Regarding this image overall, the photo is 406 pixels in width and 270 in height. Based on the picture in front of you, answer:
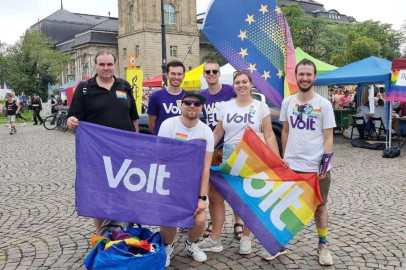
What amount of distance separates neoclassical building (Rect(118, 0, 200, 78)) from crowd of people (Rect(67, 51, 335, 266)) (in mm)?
55301

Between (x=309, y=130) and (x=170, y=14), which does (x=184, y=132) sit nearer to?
(x=309, y=130)

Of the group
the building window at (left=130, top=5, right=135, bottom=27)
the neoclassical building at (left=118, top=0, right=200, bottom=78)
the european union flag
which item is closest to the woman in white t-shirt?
the european union flag

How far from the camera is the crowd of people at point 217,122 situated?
3.77 m

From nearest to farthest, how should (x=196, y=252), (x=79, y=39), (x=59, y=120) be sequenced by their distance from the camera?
(x=196, y=252) → (x=59, y=120) → (x=79, y=39)

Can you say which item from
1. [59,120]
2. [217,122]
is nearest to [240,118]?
→ [217,122]

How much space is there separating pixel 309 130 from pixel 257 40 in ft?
6.49

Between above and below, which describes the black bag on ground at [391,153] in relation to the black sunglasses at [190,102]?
below

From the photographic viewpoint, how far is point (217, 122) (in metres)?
4.41

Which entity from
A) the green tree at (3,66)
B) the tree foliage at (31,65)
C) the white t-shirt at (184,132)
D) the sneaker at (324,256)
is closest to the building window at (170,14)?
the tree foliage at (31,65)

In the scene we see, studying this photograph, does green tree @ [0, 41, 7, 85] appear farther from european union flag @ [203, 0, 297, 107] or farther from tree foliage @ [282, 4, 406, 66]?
european union flag @ [203, 0, 297, 107]

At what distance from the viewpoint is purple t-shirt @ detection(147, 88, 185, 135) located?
14.7 ft

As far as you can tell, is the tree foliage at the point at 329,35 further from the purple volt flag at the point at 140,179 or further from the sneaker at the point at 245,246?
the purple volt flag at the point at 140,179

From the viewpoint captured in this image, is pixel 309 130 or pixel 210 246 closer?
pixel 309 130

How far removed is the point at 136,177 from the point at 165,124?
59 cm
